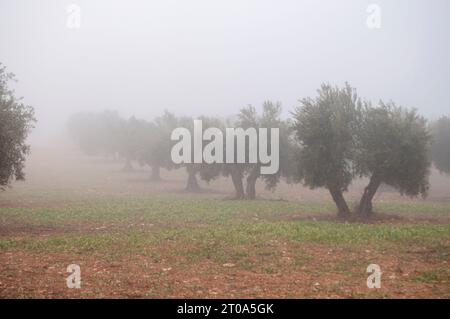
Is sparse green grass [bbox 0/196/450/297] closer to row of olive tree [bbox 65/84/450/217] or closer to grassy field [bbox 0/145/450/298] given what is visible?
grassy field [bbox 0/145/450/298]

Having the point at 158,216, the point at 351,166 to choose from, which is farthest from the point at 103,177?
the point at 351,166

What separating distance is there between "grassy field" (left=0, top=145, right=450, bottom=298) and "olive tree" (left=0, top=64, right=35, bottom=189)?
3.60m

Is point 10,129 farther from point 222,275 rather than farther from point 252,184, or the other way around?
point 252,184

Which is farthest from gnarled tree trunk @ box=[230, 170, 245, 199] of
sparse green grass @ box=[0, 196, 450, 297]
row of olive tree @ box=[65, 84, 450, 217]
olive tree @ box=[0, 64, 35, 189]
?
olive tree @ box=[0, 64, 35, 189]

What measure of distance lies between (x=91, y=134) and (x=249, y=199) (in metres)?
71.8

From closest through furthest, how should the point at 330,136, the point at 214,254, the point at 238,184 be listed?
the point at 214,254
the point at 330,136
the point at 238,184

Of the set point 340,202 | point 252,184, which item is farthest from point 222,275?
point 252,184

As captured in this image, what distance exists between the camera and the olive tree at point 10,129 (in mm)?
25719

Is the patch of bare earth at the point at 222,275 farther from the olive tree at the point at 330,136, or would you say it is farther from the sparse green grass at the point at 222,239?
the olive tree at the point at 330,136

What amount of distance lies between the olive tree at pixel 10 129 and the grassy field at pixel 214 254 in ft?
11.8

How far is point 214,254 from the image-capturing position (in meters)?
19.3

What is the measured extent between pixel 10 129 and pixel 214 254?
599 inches

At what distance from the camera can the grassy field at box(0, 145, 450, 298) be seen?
14.3m

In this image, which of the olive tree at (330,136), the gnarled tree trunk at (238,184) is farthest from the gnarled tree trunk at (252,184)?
the olive tree at (330,136)
